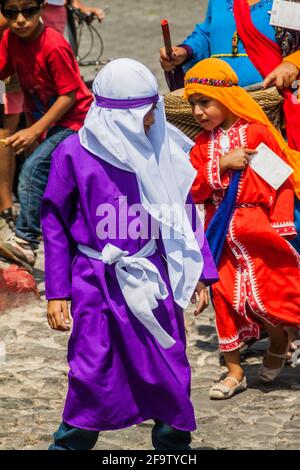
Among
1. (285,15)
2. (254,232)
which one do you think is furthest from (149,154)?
(285,15)

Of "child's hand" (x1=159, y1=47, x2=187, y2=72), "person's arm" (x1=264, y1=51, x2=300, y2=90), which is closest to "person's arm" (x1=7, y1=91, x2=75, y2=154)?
"child's hand" (x1=159, y1=47, x2=187, y2=72)

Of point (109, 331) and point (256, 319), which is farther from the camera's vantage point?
point (256, 319)

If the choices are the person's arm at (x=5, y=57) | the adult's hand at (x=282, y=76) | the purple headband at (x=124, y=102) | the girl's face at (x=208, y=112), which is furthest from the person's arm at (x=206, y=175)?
the person's arm at (x=5, y=57)

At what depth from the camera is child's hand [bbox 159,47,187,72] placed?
6730mm

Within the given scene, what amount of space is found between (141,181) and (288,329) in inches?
73.2

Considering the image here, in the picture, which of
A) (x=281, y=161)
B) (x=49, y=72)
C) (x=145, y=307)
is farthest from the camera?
(x=49, y=72)

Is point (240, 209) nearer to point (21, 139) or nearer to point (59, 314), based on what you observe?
point (59, 314)

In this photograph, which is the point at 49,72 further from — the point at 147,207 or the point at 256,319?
the point at 147,207

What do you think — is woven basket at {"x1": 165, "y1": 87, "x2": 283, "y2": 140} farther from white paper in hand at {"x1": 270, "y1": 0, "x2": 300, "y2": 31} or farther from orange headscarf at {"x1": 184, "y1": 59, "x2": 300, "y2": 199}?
white paper in hand at {"x1": 270, "y1": 0, "x2": 300, "y2": 31}

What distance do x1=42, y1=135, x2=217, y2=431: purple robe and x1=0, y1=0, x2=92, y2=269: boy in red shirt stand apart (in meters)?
2.57

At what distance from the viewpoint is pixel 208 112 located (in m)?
5.96

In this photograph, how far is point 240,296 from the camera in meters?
6.11

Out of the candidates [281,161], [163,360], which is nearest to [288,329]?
[281,161]

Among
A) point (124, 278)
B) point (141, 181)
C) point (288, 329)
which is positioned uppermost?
point (141, 181)
